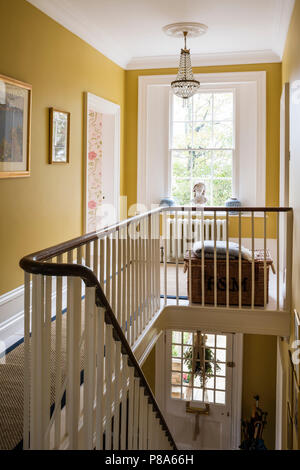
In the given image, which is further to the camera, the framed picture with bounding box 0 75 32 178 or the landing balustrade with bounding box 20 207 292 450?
the framed picture with bounding box 0 75 32 178

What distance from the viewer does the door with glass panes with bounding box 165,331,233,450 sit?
6.09 metres

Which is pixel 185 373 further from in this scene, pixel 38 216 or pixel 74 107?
pixel 74 107

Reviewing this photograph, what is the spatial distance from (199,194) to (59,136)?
105 inches

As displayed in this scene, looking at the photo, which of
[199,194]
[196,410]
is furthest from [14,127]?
[196,410]

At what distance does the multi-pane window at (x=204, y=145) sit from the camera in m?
6.75

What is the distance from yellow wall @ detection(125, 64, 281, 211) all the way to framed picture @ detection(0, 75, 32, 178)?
308 cm

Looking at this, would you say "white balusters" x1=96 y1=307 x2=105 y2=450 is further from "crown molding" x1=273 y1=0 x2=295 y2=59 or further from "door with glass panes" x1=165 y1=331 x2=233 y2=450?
"door with glass panes" x1=165 y1=331 x2=233 y2=450

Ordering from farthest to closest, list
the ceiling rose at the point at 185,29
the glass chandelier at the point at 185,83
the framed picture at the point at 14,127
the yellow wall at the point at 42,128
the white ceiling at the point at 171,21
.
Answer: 1. the glass chandelier at the point at 185,83
2. the ceiling rose at the point at 185,29
3. the white ceiling at the point at 171,21
4. the yellow wall at the point at 42,128
5. the framed picture at the point at 14,127

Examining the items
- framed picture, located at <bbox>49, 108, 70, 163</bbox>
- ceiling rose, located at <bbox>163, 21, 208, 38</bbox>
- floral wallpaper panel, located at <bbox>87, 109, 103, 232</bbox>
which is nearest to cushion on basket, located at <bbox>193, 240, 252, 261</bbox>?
framed picture, located at <bbox>49, 108, 70, 163</bbox>

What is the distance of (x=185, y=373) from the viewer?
6.18 m

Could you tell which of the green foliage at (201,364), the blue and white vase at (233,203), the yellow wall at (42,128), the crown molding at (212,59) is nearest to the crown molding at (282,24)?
the crown molding at (212,59)

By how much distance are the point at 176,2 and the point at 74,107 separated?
1461 mm

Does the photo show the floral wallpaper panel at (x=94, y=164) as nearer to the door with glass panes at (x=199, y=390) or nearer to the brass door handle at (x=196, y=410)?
the door with glass panes at (x=199, y=390)

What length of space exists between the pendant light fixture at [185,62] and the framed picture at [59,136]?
4.83 ft
